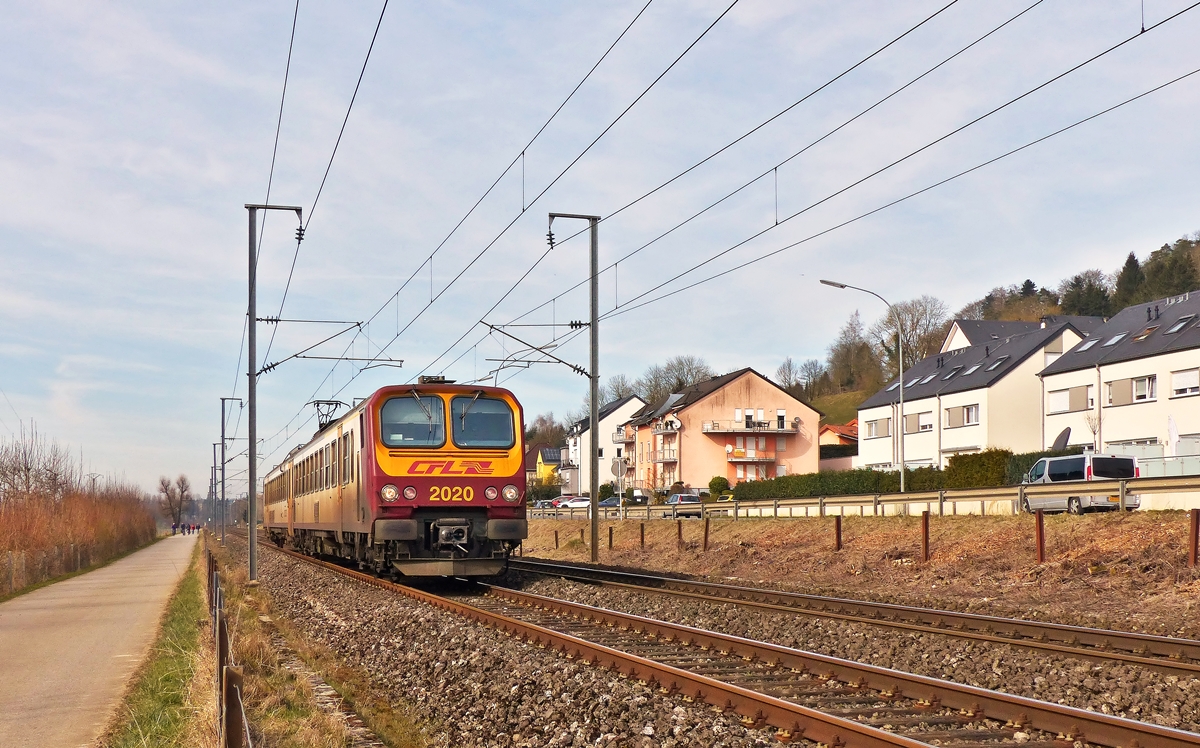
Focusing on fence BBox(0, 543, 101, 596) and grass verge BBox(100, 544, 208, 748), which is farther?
fence BBox(0, 543, 101, 596)

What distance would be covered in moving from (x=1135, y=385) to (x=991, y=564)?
99.6ft

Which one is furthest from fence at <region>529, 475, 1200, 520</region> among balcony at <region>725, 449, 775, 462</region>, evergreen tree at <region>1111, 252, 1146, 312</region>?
evergreen tree at <region>1111, 252, 1146, 312</region>

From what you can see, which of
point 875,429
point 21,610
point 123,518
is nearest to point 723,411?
point 875,429

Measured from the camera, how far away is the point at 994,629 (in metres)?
12.2

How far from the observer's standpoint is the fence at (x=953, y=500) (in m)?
21.0

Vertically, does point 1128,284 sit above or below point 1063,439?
above

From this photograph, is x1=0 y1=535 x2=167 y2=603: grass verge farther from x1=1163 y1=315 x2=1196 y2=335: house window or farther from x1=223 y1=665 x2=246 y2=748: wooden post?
x1=1163 y1=315 x2=1196 y2=335: house window

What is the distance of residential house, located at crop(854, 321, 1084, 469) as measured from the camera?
55812mm

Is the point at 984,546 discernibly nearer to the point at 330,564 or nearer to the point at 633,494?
the point at 330,564

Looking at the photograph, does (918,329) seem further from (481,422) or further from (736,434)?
(481,422)

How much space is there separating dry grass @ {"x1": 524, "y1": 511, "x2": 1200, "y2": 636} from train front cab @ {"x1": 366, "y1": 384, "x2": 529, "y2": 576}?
553cm

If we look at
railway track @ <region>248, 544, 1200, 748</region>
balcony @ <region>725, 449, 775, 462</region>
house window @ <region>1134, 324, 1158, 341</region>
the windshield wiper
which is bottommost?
railway track @ <region>248, 544, 1200, 748</region>

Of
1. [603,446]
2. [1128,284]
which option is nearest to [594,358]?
[603,446]

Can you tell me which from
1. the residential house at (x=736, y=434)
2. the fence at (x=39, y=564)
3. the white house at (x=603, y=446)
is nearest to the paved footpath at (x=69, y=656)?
the fence at (x=39, y=564)
